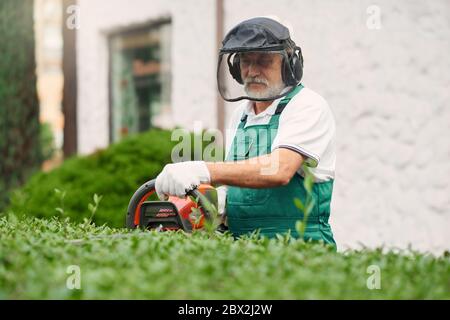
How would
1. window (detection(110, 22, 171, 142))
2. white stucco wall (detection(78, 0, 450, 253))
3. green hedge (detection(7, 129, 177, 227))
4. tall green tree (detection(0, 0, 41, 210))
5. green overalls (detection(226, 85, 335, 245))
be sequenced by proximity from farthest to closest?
window (detection(110, 22, 171, 142)) → tall green tree (detection(0, 0, 41, 210)) → white stucco wall (detection(78, 0, 450, 253)) → green hedge (detection(7, 129, 177, 227)) → green overalls (detection(226, 85, 335, 245))

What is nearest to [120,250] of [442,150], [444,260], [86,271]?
[86,271]

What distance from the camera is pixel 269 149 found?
4.22m

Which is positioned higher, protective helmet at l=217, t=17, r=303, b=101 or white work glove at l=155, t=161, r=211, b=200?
protective helmet at l=217, t=17, r=303, b=101

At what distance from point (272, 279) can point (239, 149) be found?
2.01 meters

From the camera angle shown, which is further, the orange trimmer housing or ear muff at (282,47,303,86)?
ear muff at (282,47,303,86)

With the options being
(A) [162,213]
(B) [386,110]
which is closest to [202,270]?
(A) [162,213]

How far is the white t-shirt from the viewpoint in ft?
13.2

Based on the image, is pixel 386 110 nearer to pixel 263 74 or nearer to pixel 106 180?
pixel 106 180

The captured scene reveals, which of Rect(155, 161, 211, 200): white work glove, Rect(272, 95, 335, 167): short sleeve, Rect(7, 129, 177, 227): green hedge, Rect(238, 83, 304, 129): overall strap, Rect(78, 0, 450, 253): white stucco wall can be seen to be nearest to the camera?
Rect(155, 161, 211, 200): white work glove

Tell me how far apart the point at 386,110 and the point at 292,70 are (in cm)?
375

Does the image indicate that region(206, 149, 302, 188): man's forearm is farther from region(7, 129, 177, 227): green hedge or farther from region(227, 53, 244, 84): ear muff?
region(7, 129, 177, 227): green hedge

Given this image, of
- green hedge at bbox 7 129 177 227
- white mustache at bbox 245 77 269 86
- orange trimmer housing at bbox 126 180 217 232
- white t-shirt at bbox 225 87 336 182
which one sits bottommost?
green hedge at bbox 7 129 177 227

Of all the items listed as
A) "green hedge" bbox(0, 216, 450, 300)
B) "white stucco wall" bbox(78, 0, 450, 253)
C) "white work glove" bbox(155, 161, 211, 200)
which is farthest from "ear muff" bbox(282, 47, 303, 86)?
"white stucco wall" bbox(78, 0, 450, 253)

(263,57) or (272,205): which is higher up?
(263,57)
